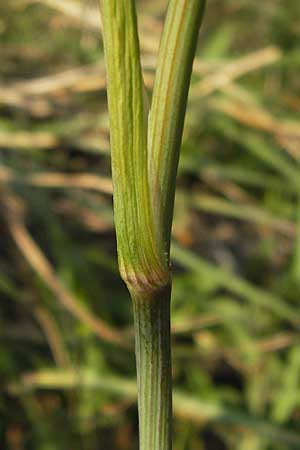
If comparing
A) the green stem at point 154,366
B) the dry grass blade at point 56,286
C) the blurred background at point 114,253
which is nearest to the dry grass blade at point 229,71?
the blurred background at point 114,253

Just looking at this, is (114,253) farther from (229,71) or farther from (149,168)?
(149,168)

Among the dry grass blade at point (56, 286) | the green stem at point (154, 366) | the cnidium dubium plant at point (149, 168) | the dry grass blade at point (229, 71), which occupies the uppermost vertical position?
the dry grass blade at point (229, 71)

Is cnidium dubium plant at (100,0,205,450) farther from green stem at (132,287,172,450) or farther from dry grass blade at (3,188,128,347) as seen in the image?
dry grass blade at (3,188,128,347)

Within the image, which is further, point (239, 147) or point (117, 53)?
point (239, 147)

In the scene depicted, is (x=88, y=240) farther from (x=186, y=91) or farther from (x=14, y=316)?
(x=186, y=91)

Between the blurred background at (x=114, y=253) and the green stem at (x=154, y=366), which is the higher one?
the blurred background at (x=114, y=253)

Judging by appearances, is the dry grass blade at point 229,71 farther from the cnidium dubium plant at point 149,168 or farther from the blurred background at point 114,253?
the cnidium dubium plant at point 149,168

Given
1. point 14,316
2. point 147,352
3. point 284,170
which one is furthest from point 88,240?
point 147,352
